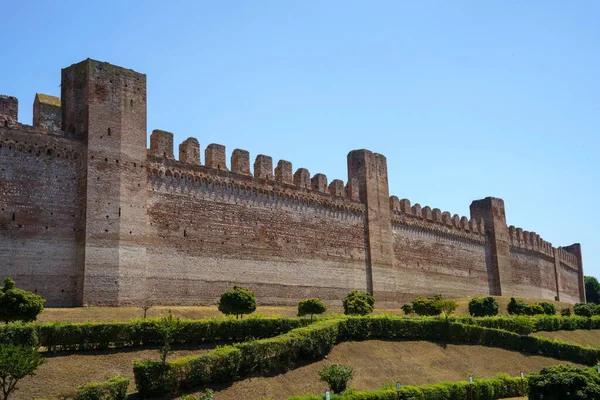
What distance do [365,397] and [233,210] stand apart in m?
17.1

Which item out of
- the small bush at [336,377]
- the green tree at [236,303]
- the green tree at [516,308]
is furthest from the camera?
the green tree at [516,308]

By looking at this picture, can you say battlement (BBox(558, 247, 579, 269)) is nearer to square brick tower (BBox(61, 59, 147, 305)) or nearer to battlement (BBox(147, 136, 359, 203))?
battlement (BBox(147, 136, 359, 203))

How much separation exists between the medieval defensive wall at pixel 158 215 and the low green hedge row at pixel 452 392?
1298cm

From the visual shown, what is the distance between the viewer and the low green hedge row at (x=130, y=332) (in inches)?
699

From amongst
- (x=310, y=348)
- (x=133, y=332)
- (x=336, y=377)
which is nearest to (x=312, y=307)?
(x=310, y=348)

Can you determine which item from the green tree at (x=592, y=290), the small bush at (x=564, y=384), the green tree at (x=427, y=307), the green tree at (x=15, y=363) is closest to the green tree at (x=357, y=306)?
the green tree at (x=427, y=307)

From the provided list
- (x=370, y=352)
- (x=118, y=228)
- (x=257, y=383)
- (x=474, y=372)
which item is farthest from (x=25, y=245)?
(x=474, y=372)

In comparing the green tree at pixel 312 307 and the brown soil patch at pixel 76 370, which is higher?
the green tree at pixel 312 307

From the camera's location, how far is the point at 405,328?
87.4 ft

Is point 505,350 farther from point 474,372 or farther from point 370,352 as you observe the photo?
point 370,352

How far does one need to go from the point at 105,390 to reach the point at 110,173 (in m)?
13.9

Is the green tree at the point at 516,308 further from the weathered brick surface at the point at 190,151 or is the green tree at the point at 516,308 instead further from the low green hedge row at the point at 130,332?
the low green hedge row at the point at 130,332

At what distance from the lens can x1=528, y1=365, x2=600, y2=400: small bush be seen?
15.0 metres

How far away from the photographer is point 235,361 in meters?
18.5
